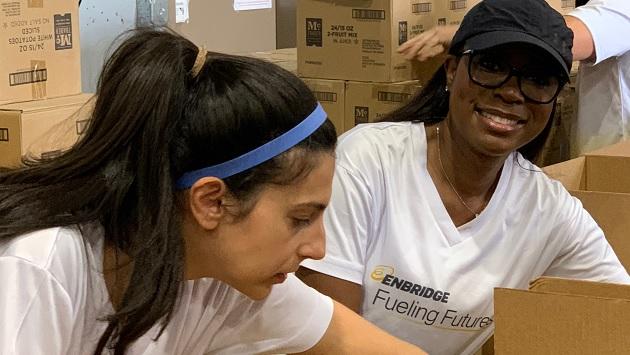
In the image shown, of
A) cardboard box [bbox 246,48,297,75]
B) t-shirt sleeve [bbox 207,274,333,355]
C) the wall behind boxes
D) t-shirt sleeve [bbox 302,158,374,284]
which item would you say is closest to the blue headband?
t-shirt sleeve [bbox 207,274,333,355]

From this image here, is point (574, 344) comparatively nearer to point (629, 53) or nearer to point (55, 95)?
point (629, 53)

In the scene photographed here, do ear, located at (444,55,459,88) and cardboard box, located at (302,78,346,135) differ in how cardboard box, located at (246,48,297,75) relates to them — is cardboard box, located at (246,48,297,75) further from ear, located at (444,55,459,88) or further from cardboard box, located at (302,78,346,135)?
ear, located at (444,55,459,88)

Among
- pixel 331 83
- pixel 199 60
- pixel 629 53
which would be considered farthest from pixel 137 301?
pixel 629 53

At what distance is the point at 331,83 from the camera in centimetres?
238

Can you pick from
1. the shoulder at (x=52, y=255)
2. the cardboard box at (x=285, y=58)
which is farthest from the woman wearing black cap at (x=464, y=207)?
the cardboard box at (x=285, y=58)

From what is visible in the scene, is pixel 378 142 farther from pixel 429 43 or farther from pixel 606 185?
pixel 606 185

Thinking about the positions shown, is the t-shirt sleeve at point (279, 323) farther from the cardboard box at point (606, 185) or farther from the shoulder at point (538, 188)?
the cardboard box at point (606, 185)

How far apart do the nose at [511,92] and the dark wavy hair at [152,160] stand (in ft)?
1.85

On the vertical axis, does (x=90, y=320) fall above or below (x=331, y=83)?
below

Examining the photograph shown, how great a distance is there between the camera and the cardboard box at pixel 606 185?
191 cm

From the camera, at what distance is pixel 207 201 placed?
1.10 m

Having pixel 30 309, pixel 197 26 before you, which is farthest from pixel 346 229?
pixel 197 26

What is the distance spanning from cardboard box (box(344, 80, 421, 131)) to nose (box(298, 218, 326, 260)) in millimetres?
1132

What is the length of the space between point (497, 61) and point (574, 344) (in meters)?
0.53
